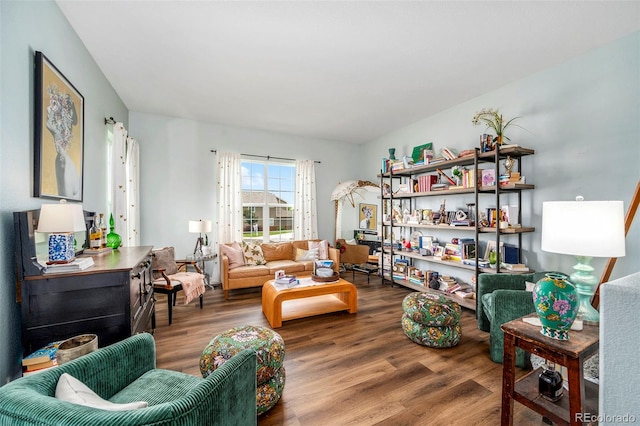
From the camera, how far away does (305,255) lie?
4.67 m

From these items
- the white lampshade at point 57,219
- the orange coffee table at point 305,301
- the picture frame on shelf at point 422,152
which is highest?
the picture frame on shelf at point 422,152

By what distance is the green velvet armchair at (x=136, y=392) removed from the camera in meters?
0.73

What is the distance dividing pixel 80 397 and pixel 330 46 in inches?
110

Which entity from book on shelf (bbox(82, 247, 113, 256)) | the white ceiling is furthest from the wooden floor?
the white ceiling

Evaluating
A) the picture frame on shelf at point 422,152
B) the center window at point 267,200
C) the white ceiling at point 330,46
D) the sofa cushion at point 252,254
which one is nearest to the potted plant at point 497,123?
the white ceiling at point 330,46

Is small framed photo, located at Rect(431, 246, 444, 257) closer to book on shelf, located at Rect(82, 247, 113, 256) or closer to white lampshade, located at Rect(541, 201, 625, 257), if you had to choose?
white lampshade, located at Rect(541, 201, 625, 257)

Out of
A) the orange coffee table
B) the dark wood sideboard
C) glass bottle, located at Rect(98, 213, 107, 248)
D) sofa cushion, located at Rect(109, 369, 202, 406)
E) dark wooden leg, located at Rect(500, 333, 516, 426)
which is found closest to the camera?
sofa cushion, located at Rect(109, 369, 202, 406)

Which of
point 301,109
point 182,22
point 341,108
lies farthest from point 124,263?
point 341,108

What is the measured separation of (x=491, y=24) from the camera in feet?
7.09

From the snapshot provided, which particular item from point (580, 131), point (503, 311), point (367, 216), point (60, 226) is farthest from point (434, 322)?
point (367, 216)

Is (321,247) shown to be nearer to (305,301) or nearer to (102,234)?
(305,301)

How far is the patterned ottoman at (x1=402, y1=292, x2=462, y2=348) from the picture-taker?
7.89ft

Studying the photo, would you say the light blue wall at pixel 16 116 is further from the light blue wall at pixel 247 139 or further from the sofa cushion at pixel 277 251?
the sofa cushion at pixel 277 251

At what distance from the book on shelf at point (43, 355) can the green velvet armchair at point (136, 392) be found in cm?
59
